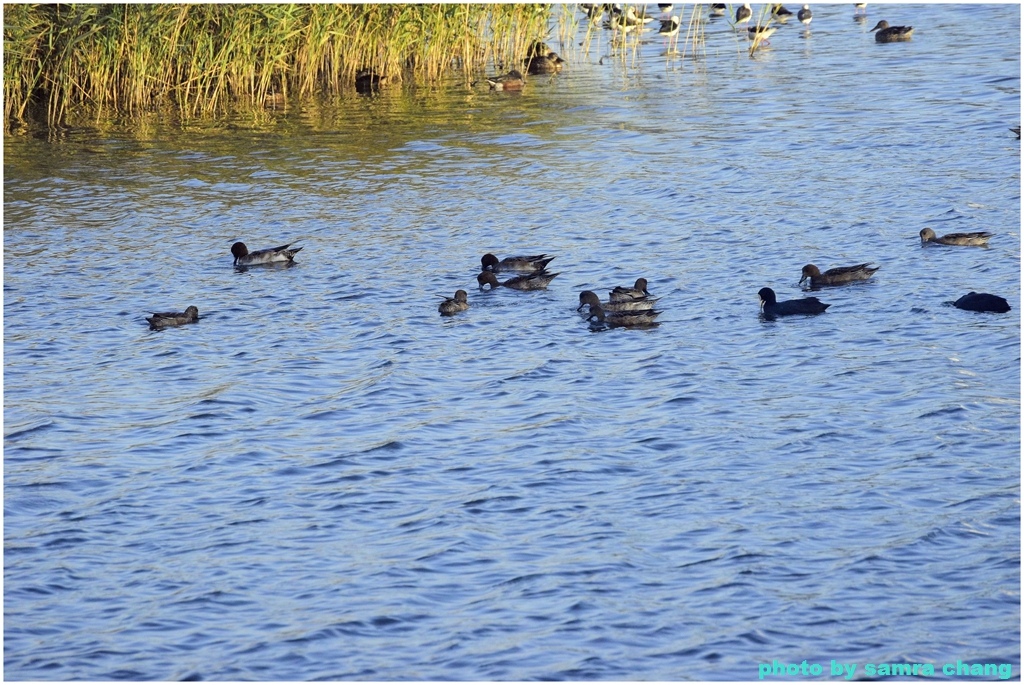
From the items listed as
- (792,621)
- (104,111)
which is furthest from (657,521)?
(104,111)

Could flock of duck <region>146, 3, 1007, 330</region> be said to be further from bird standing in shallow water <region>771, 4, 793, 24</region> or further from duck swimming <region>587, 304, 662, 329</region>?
bird standing in shallow water <region>771, 4, 793, 24</region>

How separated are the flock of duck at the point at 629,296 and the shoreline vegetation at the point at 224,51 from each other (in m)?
10.2

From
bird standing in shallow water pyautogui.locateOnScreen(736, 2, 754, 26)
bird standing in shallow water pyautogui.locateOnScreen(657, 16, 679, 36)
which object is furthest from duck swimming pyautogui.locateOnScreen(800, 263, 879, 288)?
bird standing in shallow water pyautogui.locateOnScreen(736, 2, 754, 26)

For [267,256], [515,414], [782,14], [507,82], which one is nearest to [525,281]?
[267,256]

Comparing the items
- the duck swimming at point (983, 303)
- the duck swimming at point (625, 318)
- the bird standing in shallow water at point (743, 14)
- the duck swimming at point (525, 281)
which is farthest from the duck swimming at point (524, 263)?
the bird standing in shallow water at point (743, 14)

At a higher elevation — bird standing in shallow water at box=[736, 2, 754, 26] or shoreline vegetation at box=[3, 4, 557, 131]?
bird standing in shallow water at box=[736, 2, 754, 26]

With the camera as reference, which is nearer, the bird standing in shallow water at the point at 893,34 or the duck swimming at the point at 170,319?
the duck swimming at the point at 170,319

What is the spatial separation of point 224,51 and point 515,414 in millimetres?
17051

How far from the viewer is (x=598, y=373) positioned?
14.8 m

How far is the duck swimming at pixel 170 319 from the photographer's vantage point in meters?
16.9

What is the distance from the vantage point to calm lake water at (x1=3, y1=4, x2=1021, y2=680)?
9742mm

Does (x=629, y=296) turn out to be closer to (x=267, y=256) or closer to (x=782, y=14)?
(x=267, y=256)

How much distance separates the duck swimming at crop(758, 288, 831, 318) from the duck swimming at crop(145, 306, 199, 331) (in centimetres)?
697

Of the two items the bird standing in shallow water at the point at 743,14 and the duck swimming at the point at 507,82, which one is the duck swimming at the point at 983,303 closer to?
the duck swimming at the point at 507,82
